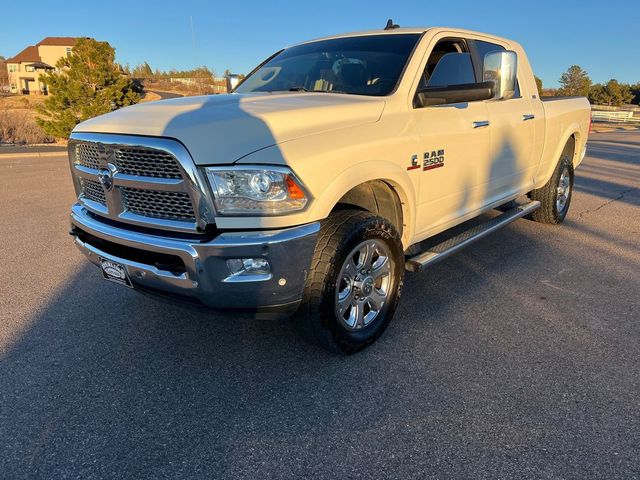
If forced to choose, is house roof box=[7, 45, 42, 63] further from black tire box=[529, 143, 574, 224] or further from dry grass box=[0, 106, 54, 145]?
black tire box=[529, 143, 574, 224]

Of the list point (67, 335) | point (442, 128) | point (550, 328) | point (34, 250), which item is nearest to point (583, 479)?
point (550, 328)

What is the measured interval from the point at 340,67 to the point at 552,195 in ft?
10.8

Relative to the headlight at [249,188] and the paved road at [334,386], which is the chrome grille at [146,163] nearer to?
the headlight at [249,188]

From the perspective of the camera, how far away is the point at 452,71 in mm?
3875

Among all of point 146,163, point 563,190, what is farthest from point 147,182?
point 563,190

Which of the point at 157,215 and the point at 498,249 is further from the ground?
the point at 157,215

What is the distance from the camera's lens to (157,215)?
2.73 meters

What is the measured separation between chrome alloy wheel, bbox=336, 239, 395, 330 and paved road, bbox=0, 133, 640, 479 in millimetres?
243

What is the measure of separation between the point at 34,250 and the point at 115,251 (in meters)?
2.92

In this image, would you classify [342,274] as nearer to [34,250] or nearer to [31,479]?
[31,479]

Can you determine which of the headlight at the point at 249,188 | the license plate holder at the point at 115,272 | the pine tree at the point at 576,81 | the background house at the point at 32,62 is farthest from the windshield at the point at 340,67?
the background house at the point at 32,62

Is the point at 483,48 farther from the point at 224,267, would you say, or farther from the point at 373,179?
the point at 224,267

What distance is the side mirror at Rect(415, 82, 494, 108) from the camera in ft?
11.0

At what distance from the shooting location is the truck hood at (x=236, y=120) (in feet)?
8.14
